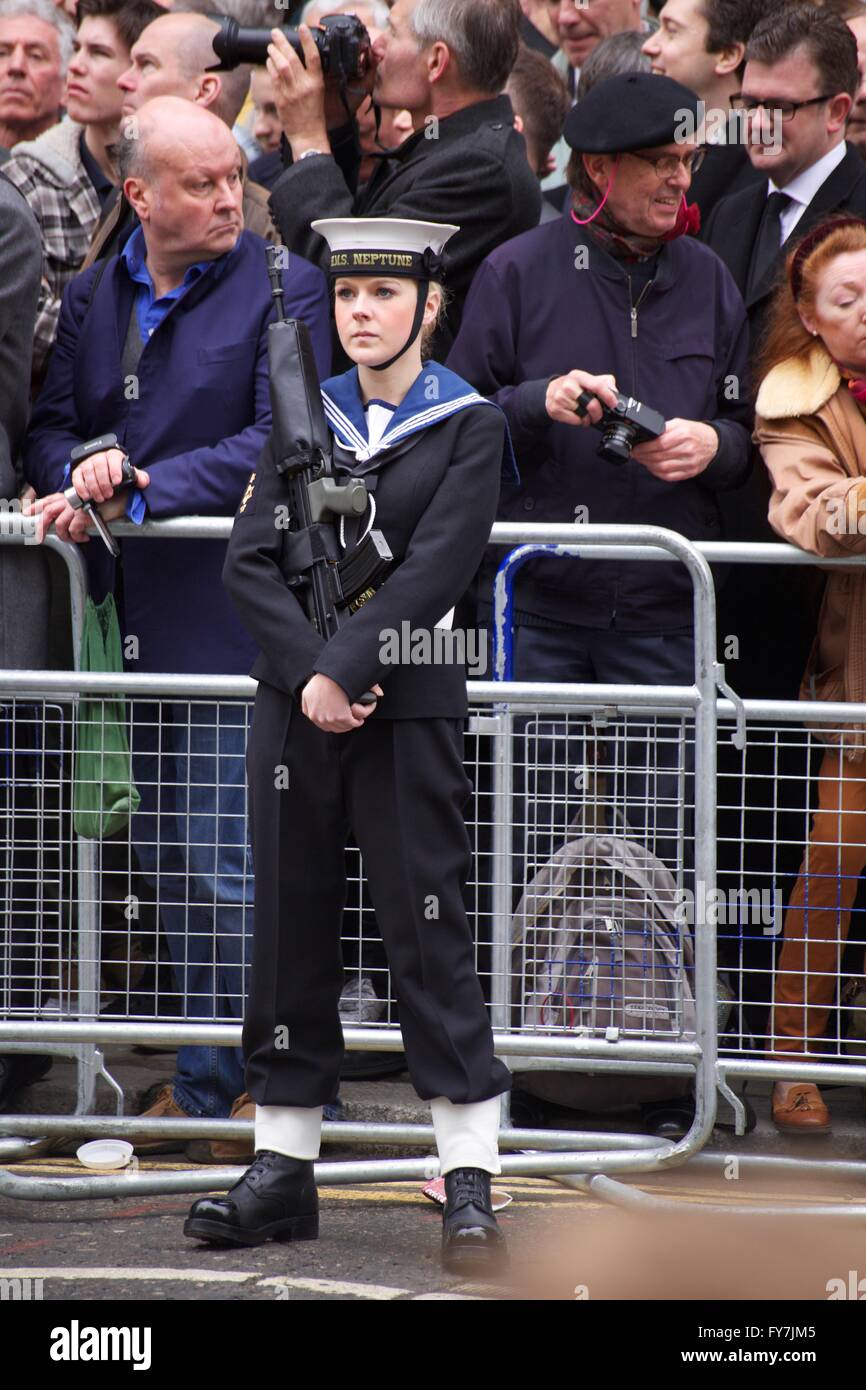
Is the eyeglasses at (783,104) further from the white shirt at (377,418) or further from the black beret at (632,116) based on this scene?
the white shirt at (377,418)

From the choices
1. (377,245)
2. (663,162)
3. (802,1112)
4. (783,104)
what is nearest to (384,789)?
(377,245)

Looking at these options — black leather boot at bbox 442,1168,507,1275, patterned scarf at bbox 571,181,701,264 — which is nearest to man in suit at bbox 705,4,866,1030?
patterned scarf at bbox 571,181,701,264

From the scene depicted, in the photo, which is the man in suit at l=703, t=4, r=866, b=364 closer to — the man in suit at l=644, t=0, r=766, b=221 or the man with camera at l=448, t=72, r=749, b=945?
the man with camera at l=448, t=72, r=749, b=945

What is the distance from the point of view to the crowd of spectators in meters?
4.98

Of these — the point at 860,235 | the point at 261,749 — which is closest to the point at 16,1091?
the point at 261,749

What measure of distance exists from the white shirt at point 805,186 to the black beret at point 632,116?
547 mm

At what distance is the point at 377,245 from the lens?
4156 millimetres

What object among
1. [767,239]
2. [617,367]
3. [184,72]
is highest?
[184,72]

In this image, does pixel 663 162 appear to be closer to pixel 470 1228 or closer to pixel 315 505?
pixel 315 505

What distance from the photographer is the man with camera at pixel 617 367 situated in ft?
16.8

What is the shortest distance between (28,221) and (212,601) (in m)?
1.12

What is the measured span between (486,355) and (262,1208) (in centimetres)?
234

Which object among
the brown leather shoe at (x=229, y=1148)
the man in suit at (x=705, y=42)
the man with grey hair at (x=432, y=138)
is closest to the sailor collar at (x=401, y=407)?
the man with grey hair at (x=432, y=138)

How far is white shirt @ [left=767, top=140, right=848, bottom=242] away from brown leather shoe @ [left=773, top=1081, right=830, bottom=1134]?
2405 mm
